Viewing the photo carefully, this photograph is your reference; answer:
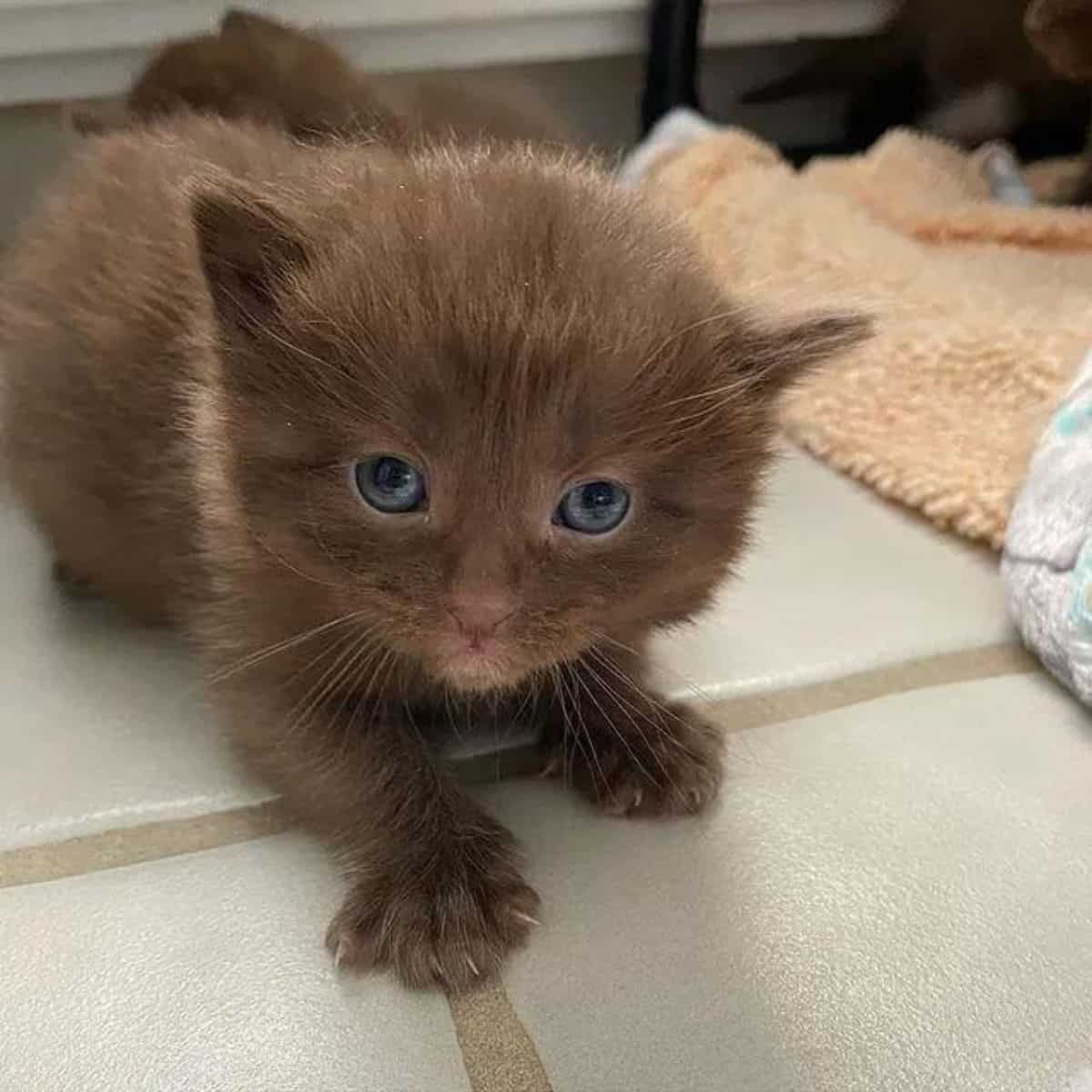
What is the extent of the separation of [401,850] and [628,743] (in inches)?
8.0

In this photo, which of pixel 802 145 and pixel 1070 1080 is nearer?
pixel 1070 1080

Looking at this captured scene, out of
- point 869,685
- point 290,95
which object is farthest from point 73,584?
point 869,685

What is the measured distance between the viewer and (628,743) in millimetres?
1033

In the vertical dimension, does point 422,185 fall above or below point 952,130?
above

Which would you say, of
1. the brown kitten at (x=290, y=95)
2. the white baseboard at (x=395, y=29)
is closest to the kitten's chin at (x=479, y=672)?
the brown kitten at (x=290, y=95)

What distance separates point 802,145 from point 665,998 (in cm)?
201

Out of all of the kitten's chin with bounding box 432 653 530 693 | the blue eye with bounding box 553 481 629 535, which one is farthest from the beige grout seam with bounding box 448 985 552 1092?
the blue eye with bounding box 553 481 629 535

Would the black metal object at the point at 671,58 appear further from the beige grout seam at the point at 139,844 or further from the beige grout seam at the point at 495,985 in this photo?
the beige grout seam at the point at 139,844

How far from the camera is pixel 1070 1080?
2.56ft

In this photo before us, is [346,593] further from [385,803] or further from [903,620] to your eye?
[903,620]

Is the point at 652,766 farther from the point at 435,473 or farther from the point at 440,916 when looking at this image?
the point at 435,473

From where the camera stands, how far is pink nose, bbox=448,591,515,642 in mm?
788

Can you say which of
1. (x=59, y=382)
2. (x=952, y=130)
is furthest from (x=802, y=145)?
(x=59, y=382)

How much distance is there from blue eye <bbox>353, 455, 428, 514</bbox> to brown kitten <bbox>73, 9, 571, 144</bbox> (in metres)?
0.69
